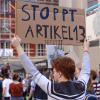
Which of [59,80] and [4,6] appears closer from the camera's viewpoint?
[59,80]

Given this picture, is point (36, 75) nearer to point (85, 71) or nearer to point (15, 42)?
point (15, 42)

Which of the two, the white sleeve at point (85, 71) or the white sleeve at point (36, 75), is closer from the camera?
the white sleeve at point (36, 75)

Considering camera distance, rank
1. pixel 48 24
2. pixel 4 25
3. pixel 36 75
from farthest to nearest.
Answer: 1. pixel 4 25
2. pixel 48 24
3. pixel 36 75

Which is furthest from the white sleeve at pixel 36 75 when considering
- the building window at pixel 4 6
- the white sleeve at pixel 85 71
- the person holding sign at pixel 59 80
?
the building window at pixel 4 6

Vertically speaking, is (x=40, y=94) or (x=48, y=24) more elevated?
(x=48, y=24)

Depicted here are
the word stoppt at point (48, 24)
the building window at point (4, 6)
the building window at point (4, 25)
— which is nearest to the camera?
the word stoppt at point (48, 24)

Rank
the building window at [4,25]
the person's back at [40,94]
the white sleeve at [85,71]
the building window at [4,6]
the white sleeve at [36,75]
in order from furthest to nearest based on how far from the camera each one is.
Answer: the building window at [4,6] < the building window at [4,25] < the person's back at [40,94] < the white sleeve at [85,71] < the white sleeve at [36,75]

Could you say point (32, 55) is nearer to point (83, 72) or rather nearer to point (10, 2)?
point (10, 2)

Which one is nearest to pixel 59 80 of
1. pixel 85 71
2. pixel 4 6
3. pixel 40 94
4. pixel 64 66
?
pixel 64 66

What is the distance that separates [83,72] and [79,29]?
5223mm

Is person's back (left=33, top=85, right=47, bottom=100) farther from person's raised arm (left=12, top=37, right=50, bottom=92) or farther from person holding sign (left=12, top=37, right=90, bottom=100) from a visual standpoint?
person's raised arm (left=12, top=37, right=50, bottom=92)

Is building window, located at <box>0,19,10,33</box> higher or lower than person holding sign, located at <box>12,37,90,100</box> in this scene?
higher

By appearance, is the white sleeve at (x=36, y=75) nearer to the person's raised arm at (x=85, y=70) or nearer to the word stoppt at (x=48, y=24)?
the person's raised arm at (x=85, y=70)

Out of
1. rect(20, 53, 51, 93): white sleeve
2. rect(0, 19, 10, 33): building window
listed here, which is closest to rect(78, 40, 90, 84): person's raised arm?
rect(20, 53, 51, 93): white sleeve
